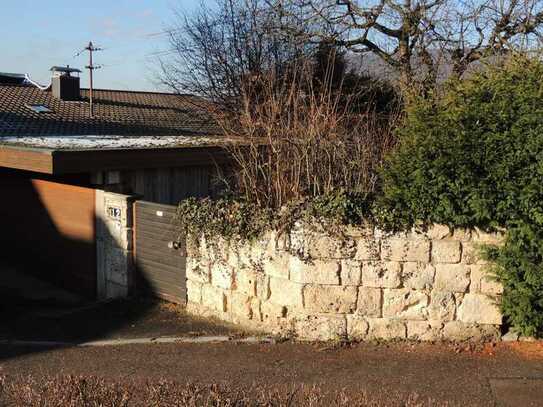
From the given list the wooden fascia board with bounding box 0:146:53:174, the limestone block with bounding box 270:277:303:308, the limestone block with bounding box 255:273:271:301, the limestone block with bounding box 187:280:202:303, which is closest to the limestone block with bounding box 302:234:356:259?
the limestone block with bounding box 270:277:303:308

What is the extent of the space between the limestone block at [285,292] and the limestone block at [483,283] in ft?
6.10

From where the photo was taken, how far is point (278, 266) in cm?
738

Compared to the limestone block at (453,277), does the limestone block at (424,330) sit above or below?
below

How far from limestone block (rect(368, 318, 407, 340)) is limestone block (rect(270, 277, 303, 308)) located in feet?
2.72

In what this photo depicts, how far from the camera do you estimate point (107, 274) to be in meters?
10.4

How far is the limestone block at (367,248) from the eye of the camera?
6.89m

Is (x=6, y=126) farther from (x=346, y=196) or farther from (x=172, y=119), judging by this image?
(x=346, y=196)

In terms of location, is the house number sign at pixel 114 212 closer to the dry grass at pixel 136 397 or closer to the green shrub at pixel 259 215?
the green shrub at pixel 259 215

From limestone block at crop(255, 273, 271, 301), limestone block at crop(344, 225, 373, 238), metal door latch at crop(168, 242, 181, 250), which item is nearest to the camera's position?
limestone block at crop(344, 225, 373, 238)

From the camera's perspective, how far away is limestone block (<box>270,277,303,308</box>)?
720 cm

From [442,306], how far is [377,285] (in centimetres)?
72

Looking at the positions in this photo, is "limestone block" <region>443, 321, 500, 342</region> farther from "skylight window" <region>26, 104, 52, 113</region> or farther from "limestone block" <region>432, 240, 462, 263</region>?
"skylight window" <region>26, 104, 52, 113</region>

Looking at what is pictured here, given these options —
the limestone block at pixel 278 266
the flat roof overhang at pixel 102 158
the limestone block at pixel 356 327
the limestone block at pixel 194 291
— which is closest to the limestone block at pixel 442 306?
the limestone block at pixel 356 327

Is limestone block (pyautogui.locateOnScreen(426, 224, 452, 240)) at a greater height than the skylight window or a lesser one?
lesser
